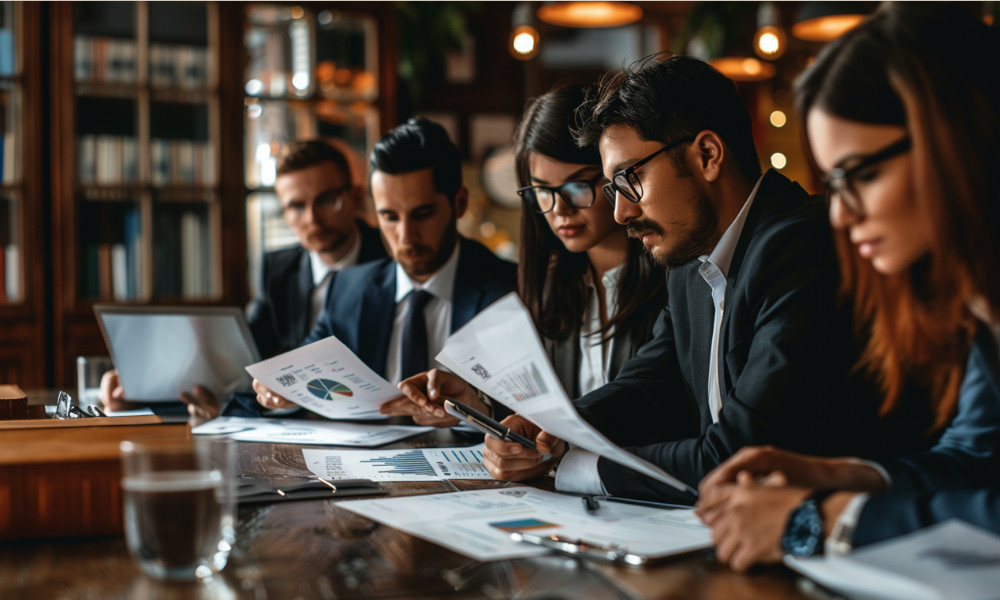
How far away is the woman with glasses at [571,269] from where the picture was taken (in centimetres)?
193

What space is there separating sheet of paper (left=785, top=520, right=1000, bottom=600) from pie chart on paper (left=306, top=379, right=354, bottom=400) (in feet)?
3.62

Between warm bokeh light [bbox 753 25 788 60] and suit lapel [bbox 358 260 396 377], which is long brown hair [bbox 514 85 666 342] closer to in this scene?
suit lapel [bbox 358 260 396 377]

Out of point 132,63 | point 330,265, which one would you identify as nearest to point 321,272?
point 330,265

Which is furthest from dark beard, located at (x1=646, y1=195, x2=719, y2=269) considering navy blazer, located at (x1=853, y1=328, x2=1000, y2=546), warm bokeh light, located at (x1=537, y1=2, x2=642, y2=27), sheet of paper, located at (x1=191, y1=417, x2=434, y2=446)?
warm bokeh light, located at (x1=537, y1=2, x2=642, y2=27)

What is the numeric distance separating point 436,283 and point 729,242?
110 centimetres

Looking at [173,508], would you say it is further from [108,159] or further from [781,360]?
[108,159]

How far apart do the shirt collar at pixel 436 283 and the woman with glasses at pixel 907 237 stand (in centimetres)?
149

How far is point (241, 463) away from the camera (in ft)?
4.98

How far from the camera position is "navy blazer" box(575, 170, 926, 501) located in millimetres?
1205

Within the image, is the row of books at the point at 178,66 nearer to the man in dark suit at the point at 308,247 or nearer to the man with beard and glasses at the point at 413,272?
the man in dark suit at the point at 308,247

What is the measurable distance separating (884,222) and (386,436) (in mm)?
1144

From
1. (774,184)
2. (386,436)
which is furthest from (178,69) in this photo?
(774,184)

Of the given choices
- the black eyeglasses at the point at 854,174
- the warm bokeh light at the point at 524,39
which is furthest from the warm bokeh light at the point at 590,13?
the black eyeglasses at the point at 854,174

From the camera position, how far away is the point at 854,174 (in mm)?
939
